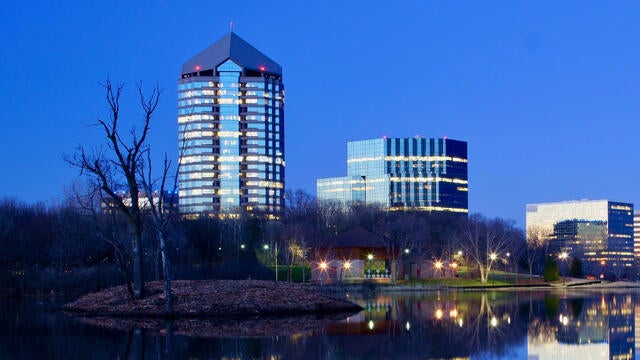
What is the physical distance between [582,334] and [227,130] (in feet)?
569

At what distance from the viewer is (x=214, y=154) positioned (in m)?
196

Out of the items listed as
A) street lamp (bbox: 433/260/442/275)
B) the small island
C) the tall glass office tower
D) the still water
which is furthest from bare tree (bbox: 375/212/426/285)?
the tall glass office tower

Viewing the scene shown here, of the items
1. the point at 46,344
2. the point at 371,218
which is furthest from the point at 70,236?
the point at 371,218

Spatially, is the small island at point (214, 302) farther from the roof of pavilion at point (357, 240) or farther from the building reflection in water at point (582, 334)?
the roof of pavilion at point (357, 240)

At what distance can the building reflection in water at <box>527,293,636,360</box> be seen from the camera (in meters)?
21.2

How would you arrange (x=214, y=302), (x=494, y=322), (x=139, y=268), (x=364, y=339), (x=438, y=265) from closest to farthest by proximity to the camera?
(x=364, y=339)
(x=494, y=322)
(x=214, y=302)
(x=139, y=268)
(x=438, y=265)

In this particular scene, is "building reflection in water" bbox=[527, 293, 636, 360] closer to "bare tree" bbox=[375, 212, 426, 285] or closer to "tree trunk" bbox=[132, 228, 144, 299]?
"tree trunk" bbox=[132, 228, 144, 299]

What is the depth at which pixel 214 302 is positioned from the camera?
3475 centimetres

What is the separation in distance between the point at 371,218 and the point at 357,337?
107443 mm

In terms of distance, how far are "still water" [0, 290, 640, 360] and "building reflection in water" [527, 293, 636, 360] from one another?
0.03 metres

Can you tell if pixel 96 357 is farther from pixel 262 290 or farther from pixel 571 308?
pixel 571 308

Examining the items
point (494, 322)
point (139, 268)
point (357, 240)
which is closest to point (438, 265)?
point (357, 240)

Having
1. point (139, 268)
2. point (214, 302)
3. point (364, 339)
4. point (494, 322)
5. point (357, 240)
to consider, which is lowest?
point (494, 322)

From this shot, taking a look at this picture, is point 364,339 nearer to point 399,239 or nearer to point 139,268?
point 139,268
